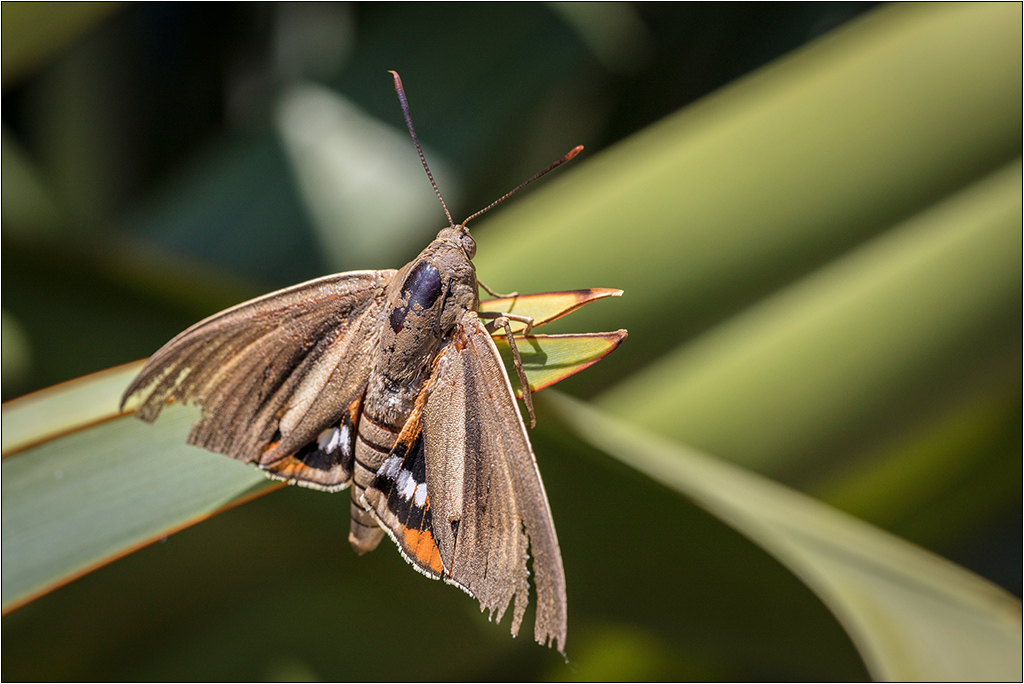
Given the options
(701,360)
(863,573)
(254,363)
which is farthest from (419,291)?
(863,573)

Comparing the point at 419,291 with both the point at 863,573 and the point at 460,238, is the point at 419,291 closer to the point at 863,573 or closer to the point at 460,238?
the point at 460,238

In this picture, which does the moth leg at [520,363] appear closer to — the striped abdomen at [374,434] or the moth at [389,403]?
the moth at [389,403]

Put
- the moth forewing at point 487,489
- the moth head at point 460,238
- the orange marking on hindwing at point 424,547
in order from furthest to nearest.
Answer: the moth head at point 460,238 → the orange marking on hindwing at point 424,547 → the moth forewing at point 487,489

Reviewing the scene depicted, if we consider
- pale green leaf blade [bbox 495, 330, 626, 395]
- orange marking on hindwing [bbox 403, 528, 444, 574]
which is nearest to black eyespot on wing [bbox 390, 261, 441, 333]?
pale green leaf blade [bbox 495, 330, 626, 395]

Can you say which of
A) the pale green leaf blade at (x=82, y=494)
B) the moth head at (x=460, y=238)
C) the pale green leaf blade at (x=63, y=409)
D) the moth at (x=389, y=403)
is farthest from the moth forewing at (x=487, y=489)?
the pale green leaf blade at (x=63, y=409)

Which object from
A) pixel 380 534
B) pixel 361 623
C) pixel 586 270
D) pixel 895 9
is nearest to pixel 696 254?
pixel 586 270

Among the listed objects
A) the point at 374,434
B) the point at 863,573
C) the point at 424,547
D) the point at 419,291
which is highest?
the point at 419,291

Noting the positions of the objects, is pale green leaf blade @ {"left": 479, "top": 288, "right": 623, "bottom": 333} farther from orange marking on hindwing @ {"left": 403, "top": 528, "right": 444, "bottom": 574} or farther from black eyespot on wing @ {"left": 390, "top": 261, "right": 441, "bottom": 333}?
orange marking on hindwing @ {"left": 403, "top": 528, "right": 444, "bottom": 574}
